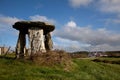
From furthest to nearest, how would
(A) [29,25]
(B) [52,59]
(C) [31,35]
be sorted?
(A) [29,25]
(C) [31,35]
(B) [52,59]

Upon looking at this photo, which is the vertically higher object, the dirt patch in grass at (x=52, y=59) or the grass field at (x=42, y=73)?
the dirt patch in grass at (x=52, y=59)

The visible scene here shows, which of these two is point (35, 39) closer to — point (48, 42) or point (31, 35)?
point (31, 35)

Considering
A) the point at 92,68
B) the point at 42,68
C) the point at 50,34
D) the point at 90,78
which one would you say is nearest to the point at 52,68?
the point at 42,68

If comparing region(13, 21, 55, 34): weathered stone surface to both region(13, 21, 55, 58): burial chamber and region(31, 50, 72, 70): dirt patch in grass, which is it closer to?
region(13, 21, 55, 58): burial chamber

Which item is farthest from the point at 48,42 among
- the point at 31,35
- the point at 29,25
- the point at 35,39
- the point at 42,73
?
the point at 42,73

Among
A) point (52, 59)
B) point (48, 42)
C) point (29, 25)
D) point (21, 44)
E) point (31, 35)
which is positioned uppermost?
point (29, 25)

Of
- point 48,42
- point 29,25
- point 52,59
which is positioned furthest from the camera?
point 48,42

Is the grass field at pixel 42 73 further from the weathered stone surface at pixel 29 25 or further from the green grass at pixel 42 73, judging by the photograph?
the weathered stone surface at pixel 29 25

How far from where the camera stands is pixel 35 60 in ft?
66.8

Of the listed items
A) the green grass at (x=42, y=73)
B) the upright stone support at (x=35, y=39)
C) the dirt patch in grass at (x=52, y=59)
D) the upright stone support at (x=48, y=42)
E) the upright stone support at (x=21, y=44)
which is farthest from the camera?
the upright stone support at (x=48, y=42)

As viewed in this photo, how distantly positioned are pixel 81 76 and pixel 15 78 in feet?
17.0

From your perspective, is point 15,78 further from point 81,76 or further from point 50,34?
point 50,34

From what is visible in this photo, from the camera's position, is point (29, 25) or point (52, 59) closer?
point (52, 59)

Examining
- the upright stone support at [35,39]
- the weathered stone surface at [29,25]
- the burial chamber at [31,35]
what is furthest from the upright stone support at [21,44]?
the upright stone support at [35,39]
